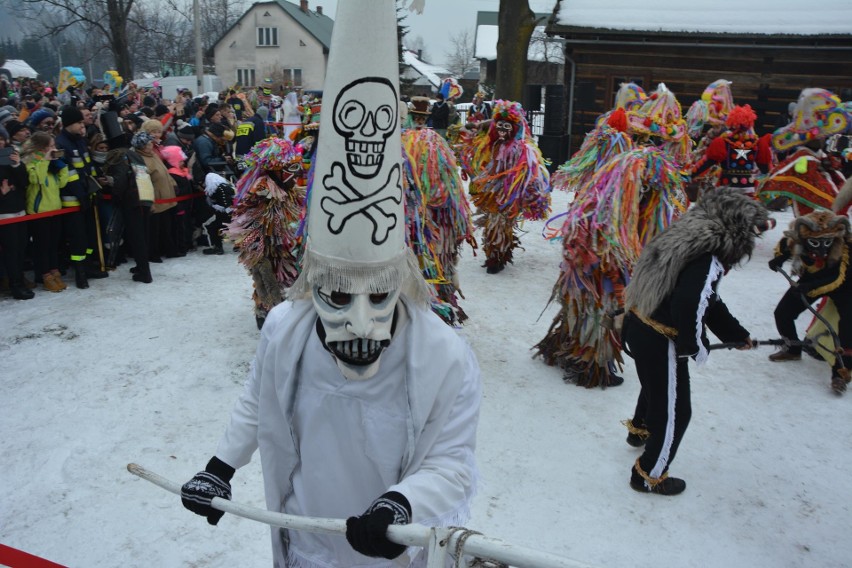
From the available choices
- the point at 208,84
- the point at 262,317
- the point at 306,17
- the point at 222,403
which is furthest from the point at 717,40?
the point at 306,17

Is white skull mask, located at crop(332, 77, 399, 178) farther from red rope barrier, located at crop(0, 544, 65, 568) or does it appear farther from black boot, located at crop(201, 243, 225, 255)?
black boot, located at crop(201, 243, 225, 255)

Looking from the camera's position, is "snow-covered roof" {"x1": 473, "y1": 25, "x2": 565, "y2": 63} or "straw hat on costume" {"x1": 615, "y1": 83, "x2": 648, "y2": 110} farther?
"snow-covered roof" {"x1": 473, "y1": 25, "x2": 565, "y2": 63}

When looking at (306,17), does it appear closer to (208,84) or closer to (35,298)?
(208,84)

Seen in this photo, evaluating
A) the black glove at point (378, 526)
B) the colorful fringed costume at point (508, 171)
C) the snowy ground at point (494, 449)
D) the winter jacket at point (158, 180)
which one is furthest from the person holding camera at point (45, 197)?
the black glove at point (378, 526)

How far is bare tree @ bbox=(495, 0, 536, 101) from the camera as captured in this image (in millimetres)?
15969

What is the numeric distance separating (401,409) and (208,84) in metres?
36.6

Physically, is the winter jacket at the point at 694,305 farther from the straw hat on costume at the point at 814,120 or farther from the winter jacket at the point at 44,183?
the winter jacket at the point at 44,183

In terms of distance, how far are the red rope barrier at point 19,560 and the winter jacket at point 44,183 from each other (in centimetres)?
508

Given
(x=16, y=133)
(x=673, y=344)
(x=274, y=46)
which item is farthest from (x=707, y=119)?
(x=274, y=46)

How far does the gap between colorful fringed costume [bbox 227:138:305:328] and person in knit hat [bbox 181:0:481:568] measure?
3706 millimetres

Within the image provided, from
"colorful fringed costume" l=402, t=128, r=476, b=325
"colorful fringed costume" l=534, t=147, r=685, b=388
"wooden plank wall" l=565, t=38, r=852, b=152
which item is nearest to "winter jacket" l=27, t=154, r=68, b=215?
"colorful fringed costume" l=402, t=128, r=476, b=325

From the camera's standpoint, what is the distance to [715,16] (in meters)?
16.7

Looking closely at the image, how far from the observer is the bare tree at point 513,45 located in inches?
629

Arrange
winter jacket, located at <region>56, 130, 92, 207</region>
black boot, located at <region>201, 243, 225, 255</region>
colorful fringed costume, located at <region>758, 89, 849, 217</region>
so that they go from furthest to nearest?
1. black boot, located at <region>201, 243, 225, 255</region>
2. colorful fringed costume, located at <region>758, 89, 849, 217</region>
3. winter jacket, located at <region>56, 130, 92, 207</region>
